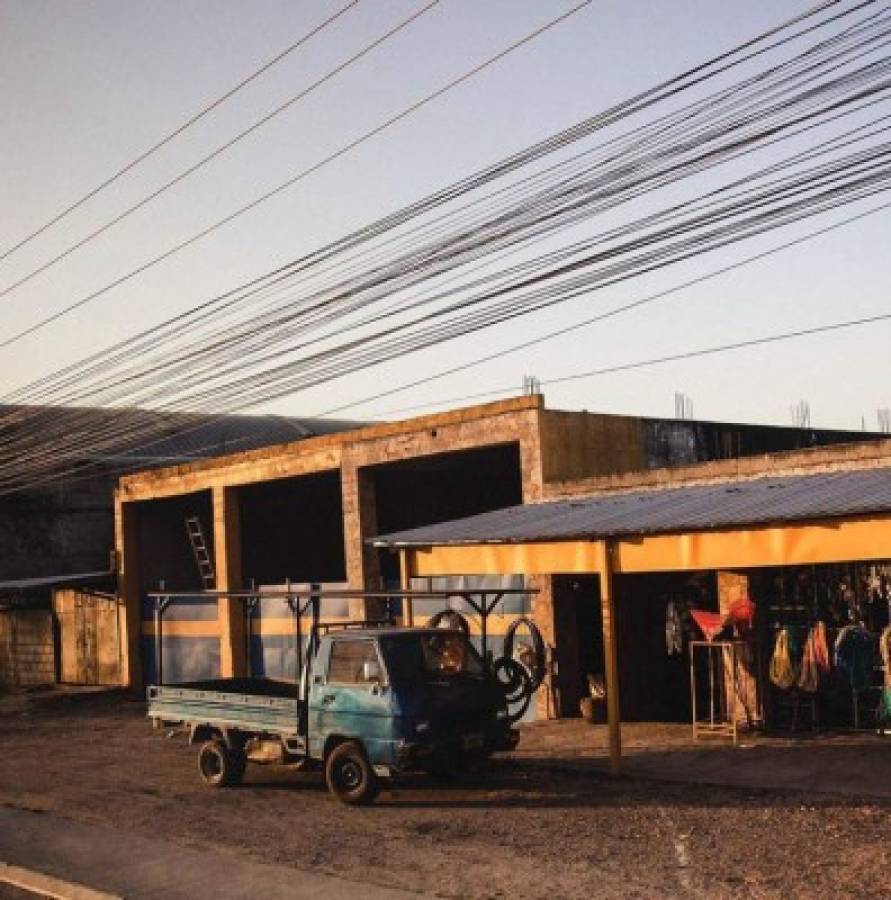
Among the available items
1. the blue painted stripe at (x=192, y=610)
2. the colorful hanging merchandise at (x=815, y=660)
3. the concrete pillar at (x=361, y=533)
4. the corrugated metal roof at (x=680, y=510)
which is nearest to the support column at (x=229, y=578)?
the blue painted stripe at (x=192, y=610)

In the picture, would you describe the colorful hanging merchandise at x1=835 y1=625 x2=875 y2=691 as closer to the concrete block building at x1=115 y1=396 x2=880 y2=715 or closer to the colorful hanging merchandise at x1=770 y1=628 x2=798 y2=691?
the colorful hanging merchandise at x1=770 y1=628 x2=798 y2=691

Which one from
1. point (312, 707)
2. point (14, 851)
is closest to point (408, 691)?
point (312, 707)

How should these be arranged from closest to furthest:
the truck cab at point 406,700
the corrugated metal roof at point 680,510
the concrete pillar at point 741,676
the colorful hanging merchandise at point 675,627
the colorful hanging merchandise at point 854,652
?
the corrugated metal roof at point 680,510 < the truck cab at point 406,700 < the colorful hanging merchandise at point 854,652 < the concrete pillar at point 741,676 < the colorful hanging merchandise at point 675,627

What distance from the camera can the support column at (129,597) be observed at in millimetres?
30391

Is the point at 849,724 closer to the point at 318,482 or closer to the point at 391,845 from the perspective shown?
the point at 391,845

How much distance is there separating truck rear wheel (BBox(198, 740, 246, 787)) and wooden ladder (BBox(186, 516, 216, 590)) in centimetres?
1591

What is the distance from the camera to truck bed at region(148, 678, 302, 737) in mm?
14742

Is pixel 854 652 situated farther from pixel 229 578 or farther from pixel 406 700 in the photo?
pixel 229 578

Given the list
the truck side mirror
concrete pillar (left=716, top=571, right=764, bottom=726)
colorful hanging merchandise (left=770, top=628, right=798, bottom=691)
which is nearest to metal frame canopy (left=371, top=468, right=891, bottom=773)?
concrete pillar (left=716, top=571, right=764, bottom=726)

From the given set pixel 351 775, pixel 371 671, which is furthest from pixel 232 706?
pixel 371 671

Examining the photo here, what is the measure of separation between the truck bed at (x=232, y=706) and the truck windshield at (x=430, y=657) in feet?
5.16

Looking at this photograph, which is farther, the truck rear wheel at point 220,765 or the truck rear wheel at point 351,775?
the truck rear wheel at point 220,765

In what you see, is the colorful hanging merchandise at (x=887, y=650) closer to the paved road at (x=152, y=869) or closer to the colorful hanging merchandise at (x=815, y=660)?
the colorful hanging merchandise at (x=815, y=660)

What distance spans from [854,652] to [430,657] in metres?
6.38
